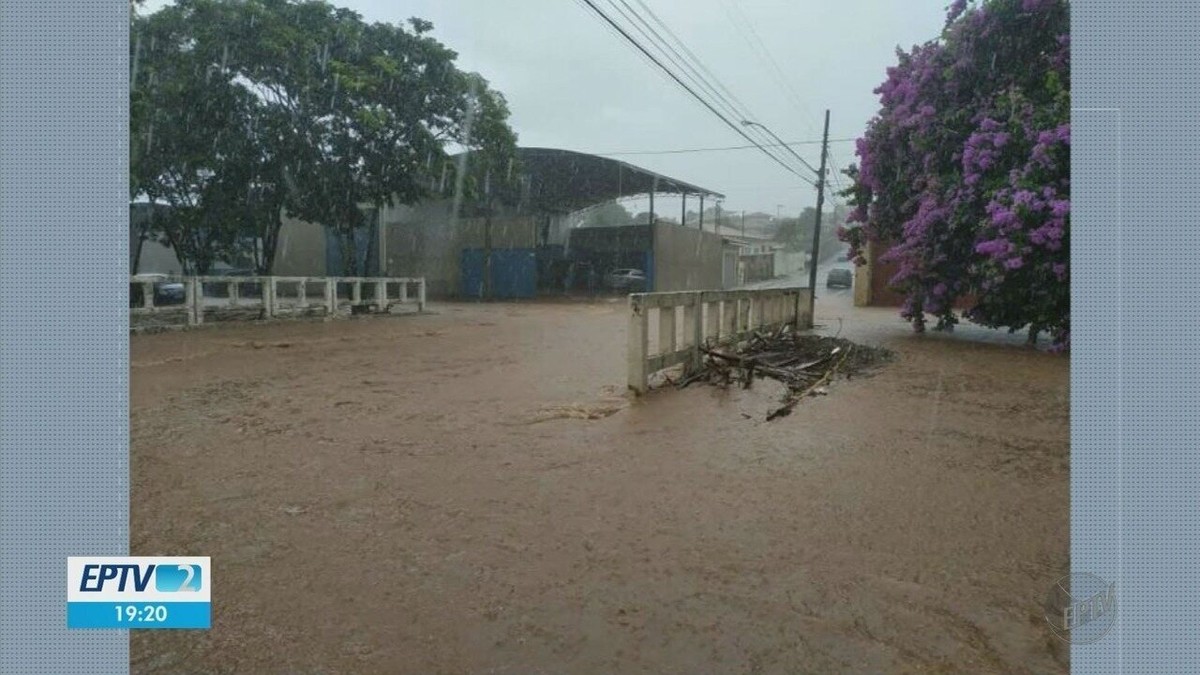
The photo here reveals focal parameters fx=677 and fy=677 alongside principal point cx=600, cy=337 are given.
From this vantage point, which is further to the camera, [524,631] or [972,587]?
[972,587]

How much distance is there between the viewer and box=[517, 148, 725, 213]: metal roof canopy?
24088 mm

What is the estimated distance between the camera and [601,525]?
3.42m

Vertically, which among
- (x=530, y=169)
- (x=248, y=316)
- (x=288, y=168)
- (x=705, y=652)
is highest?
(x=530, y=169)

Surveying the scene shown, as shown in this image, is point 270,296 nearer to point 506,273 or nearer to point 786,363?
point 786,363

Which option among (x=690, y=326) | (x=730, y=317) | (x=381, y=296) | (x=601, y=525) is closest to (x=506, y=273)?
(x=381, y=296)

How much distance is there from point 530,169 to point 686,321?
20099 millimetres

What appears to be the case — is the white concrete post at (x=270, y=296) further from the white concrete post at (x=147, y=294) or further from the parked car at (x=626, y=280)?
the parked car at (x=626, y=280)

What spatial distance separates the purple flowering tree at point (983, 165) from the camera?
9.20m

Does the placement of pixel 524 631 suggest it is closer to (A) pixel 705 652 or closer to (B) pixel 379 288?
(A) pixel 705 652

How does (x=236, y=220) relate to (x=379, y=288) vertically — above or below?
above

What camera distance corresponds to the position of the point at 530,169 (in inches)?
1037

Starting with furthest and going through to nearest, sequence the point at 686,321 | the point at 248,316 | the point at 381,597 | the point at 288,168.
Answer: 1. the point at 288,168
2. the point at 248,316
3. the point at 686,321
4. the point at 381,597

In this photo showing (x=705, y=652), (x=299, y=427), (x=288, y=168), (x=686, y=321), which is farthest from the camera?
(x=288, y=168)

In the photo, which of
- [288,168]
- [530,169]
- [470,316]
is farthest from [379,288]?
[530,169]
